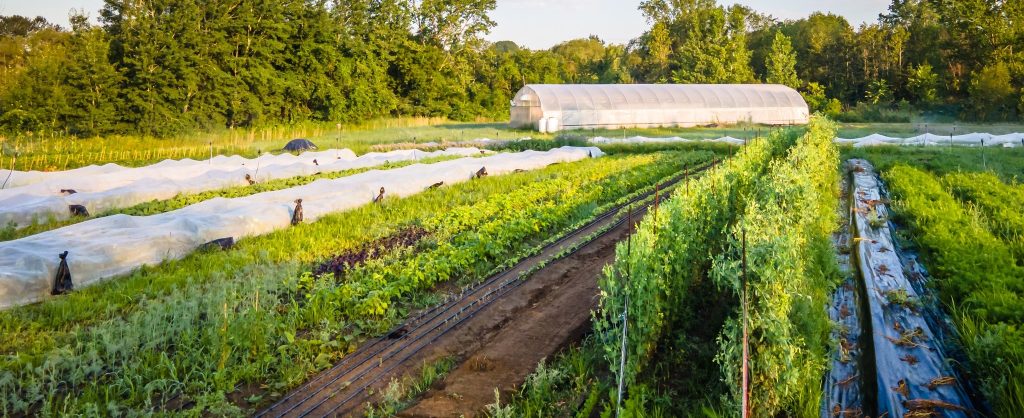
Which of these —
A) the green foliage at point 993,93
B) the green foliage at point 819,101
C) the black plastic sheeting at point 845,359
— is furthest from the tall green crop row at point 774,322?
the green foliage at point 819,101

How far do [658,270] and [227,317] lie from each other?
3.39 meters

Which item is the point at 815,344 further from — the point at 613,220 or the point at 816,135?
the point at 816,135

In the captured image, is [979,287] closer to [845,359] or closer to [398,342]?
[845,359]

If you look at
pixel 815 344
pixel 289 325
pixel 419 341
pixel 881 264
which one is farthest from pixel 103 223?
pixel 881 264

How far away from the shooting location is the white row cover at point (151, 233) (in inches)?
229

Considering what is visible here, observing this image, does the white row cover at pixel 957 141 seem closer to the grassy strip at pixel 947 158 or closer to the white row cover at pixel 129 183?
the grassy strip at pixel 947 158

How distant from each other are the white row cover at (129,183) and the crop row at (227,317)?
140 inches

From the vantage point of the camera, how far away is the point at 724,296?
5.23m

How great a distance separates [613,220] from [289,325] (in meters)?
5.38

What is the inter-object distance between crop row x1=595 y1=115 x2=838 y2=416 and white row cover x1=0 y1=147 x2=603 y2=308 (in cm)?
520

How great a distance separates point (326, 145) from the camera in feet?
71.1

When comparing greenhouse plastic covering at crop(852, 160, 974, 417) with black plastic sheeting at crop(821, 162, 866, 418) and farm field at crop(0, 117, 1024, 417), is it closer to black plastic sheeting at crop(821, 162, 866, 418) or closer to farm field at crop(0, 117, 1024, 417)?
farm field at crop(0, 117, 1024, 417)

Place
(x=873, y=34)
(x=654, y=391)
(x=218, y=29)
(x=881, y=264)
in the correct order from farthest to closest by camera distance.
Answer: (x=873, y=34) → (x=218, y=29) → (x=881, y=264) → (x=654, y=391)

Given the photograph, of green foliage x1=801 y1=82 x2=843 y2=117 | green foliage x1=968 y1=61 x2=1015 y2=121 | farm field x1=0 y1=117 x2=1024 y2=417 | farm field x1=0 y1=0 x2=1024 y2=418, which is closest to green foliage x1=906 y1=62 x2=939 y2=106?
green foliage x1=968 y1=61 x2=1015 y2=121
